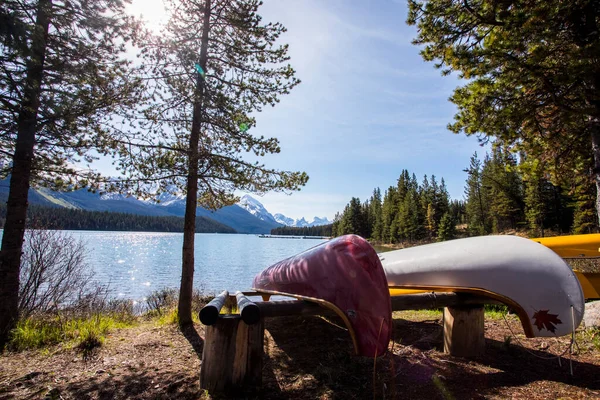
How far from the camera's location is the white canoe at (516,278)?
4.11 meters

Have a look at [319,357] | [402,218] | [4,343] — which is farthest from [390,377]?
[402,218]

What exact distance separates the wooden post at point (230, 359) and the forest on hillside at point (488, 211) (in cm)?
3411

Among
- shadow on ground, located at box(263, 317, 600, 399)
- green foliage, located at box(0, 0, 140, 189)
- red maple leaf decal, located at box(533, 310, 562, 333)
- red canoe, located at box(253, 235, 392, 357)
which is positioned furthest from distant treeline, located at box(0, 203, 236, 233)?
red maple leaf decal, located at box(533, 310, 562, 333)

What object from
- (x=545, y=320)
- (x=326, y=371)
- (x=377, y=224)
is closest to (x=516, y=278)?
(x=545, y=320)

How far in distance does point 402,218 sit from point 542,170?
169 feet

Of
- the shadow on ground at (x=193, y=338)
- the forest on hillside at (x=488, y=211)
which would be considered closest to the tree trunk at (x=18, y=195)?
the shadow on ground at (x=193, y=338)

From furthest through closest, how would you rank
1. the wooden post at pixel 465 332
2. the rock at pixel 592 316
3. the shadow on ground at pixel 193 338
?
the rock at pixel 592 316, the shadow on ground at pixel 193 338, the wooden post at pixel 465 332

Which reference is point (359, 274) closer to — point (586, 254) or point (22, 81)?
point (22, 81)

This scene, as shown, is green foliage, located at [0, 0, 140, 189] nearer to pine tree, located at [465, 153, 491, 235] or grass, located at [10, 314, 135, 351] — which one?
grass, located at [10, 314, 135, 351]

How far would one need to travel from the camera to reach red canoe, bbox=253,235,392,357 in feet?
11.7

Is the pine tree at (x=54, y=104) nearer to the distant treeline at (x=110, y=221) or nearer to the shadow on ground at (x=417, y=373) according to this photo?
the shadow on ground at (x=417, y=373)

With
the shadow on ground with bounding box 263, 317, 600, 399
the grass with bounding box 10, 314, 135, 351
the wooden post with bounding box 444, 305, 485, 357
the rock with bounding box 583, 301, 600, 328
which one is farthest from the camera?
the rock with bounding box 583, 301, 600, 328

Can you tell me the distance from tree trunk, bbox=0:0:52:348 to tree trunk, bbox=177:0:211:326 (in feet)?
9.68

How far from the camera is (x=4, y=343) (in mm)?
5699
